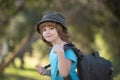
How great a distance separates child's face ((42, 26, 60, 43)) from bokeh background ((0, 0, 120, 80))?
2169 millimetres

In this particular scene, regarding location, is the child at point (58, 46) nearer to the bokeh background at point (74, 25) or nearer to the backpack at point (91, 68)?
the backpack at point (91, 68)

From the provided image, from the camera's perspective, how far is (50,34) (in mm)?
4609

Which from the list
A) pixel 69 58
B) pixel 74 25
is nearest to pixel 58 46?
pixel 69 58

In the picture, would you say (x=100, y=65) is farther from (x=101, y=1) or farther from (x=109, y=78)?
(x=101, y=1)

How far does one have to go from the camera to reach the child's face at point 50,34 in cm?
461

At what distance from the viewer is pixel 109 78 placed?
449 centimetres

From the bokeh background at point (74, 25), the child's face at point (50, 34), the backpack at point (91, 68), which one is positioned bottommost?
the backpack at point (91, 68)

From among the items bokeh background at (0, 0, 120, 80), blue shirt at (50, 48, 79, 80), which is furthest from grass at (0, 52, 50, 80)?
blue shirt at (50, 48, 79, 80)

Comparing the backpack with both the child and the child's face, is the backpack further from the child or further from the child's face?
the child's face

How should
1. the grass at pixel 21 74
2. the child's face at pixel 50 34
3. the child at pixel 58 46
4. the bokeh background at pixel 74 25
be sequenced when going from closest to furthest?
the child at pixel 58 46 → the child's face at pixel 50 34 → the bokeh background at pixel 74 25 → the grass at pixel 21 74

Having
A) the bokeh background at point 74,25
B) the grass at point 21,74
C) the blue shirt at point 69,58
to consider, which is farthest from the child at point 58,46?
the grass at point 21,74

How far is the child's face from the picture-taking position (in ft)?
15.1

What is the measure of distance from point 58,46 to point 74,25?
65.4 feet

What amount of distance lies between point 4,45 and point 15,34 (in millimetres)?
1973
